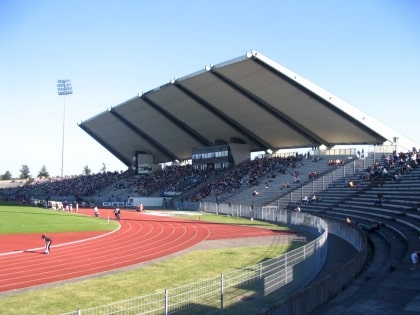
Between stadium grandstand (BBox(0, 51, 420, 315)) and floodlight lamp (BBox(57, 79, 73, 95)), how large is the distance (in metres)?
8.03

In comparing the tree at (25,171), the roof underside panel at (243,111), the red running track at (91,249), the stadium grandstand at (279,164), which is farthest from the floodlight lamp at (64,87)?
the tree at (25,171)

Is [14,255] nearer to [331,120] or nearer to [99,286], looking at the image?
[99,286]

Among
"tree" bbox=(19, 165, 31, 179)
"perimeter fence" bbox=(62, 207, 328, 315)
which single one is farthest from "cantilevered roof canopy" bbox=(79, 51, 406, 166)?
"tree" bbox=(19, 165, 31, 179)

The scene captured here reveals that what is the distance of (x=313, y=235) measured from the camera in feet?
88.0

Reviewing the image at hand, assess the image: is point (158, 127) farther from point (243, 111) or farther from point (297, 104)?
point (297, 104)

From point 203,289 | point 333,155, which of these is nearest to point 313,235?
point 203,289

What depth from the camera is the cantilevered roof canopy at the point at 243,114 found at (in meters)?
41.8

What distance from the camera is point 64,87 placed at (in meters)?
82.4

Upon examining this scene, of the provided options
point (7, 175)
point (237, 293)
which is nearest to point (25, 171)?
point (7, 175)

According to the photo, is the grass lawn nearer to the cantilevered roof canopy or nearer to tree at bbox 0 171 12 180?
the cantilevered roof canopy

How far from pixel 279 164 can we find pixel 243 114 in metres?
8.00

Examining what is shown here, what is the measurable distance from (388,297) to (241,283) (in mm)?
3364

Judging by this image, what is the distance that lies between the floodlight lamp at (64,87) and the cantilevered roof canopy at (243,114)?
1253 centimetres

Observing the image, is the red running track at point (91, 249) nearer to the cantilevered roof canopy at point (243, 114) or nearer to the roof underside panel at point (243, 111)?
the cantilevered roof canopy at point (243, 114)
